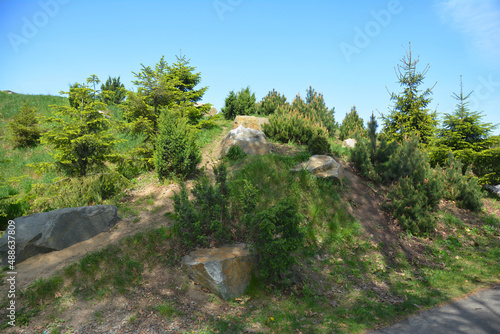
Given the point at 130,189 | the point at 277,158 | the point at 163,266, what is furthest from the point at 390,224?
the point at 130,189

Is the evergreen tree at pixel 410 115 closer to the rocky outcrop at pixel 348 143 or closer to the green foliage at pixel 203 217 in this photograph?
the rocky outcrop at pixel 348 143

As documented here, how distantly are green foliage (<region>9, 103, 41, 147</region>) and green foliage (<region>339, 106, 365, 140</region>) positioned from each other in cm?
1913

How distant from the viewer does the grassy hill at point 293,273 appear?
17.7ft

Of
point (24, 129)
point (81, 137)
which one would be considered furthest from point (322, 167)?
point (24, 129)

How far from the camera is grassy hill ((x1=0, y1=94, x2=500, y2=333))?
5410mm

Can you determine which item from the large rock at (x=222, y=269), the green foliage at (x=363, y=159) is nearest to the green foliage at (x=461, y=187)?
the green foliage at (x=363, y=159)

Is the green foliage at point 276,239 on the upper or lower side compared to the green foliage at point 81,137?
lower

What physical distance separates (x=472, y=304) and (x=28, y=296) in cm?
1012

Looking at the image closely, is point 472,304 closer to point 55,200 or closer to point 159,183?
point 159,183

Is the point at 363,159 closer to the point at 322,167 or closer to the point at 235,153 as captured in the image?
the point at 322,167

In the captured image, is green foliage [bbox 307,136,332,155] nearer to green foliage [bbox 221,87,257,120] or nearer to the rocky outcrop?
the rocky outcrop

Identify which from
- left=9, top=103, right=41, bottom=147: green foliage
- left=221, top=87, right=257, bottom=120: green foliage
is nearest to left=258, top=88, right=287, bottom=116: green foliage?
left=221, top=87, right=257, bottom=120: green foliage

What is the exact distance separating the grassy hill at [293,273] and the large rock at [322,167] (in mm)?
345

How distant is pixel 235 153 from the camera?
1163 cm
